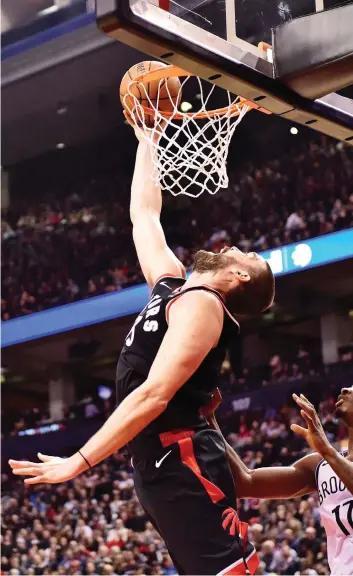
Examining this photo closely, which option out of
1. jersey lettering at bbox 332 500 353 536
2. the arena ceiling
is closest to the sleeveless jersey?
jersey lettering at bbox 332 500 353 536

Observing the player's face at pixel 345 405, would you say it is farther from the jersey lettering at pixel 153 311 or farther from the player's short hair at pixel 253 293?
the jersey lettering at pixel 153 311

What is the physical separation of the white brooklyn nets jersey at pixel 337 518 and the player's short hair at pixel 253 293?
34.9 inches

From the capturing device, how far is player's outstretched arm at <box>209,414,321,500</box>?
331cm

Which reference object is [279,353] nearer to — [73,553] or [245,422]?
[245,422]

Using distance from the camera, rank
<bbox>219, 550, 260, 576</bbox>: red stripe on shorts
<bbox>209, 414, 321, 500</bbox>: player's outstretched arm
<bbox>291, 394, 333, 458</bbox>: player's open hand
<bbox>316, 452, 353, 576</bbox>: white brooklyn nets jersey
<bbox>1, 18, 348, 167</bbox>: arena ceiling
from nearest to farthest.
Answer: <bbox>219, 550, 260, 576</bbox>: red stripe on shorts → <bbox>291, 394, 333, 458</bbox>: player's open hand → <bbox>209, 414, 321, 500</bbox>: player's outstretched arm → <bbox>316, 452, 353, 576</bbox>: white brooklyn nets jersey → <bbox>1, 18, 348, 167</bbox>: arena ceiling

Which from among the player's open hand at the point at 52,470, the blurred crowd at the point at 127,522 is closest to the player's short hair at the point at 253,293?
the player's open hand at the point at 52,470

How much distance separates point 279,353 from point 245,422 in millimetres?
3287

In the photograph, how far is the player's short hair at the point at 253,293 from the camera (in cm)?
292

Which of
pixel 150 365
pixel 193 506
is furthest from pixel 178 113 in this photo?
pixel 193 506

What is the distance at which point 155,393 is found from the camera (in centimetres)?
261

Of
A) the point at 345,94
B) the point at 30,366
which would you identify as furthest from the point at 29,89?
the point at 345,94

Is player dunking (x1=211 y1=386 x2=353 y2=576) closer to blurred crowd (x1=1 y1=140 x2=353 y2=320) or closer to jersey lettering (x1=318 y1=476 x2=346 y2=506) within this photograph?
jersey lettering (x1=318 y1=476 x2=346 y2=506)

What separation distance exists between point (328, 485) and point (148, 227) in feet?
3.95

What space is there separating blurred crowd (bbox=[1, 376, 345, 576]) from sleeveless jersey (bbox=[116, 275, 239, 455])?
6.20 m
